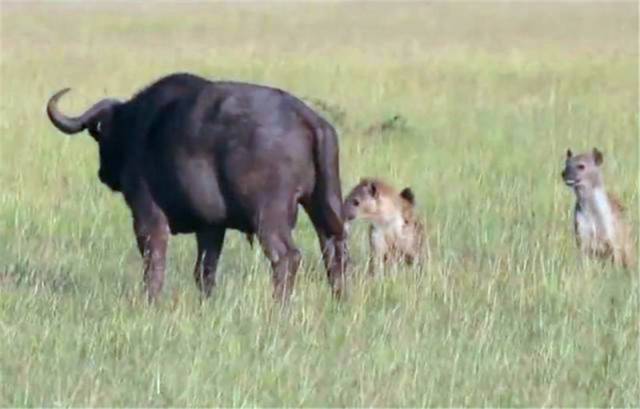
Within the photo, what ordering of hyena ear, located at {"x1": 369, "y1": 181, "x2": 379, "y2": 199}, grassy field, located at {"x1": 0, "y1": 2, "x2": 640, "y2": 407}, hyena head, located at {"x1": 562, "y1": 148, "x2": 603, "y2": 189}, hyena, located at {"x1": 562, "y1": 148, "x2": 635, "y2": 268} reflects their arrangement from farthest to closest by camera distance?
1. hyena head, located at {"x1": 562, "y1": 148, "x2": 603, "y2": 189}
2. hyena ear, located at {"x1": 369, "y1": 181, "x2": 379, "y2": 199}
3. hyena, located at {"x1": 562, "y1": 148, "x2": 635, "y2": 268}
4. grassy field, located at {"x1": 0, "y1": 2, "x2": 640, "y2": 407}

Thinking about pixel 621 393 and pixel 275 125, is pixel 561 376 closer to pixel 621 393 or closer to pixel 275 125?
pixel 621 393

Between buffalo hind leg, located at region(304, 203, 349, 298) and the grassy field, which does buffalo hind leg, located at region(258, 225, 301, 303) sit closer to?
the grassy field

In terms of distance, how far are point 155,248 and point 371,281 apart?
1.11 m

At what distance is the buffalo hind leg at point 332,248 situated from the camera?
8891mm

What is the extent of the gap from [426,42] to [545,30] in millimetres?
5640

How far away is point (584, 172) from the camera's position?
36.7 ft

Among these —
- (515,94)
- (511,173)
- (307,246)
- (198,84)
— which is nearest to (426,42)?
(515,94)

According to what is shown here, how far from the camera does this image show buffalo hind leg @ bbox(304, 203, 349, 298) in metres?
8.89

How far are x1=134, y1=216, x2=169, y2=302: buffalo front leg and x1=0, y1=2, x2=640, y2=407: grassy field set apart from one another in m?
0.12

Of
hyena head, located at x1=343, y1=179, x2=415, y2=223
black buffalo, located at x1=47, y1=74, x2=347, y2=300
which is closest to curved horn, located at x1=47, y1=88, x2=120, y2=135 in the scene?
black buffalo, located at x1=47, y1=74, x2=347, y2=300

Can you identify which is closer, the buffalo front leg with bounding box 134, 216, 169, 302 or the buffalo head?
the buffalo front leg with bounding box 134, 216, 169, 302

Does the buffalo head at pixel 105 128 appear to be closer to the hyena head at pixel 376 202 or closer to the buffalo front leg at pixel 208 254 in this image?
the buffalo front leg at pixel 208 254

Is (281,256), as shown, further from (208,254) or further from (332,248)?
(208,254)

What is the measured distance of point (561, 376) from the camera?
7.23 metres
